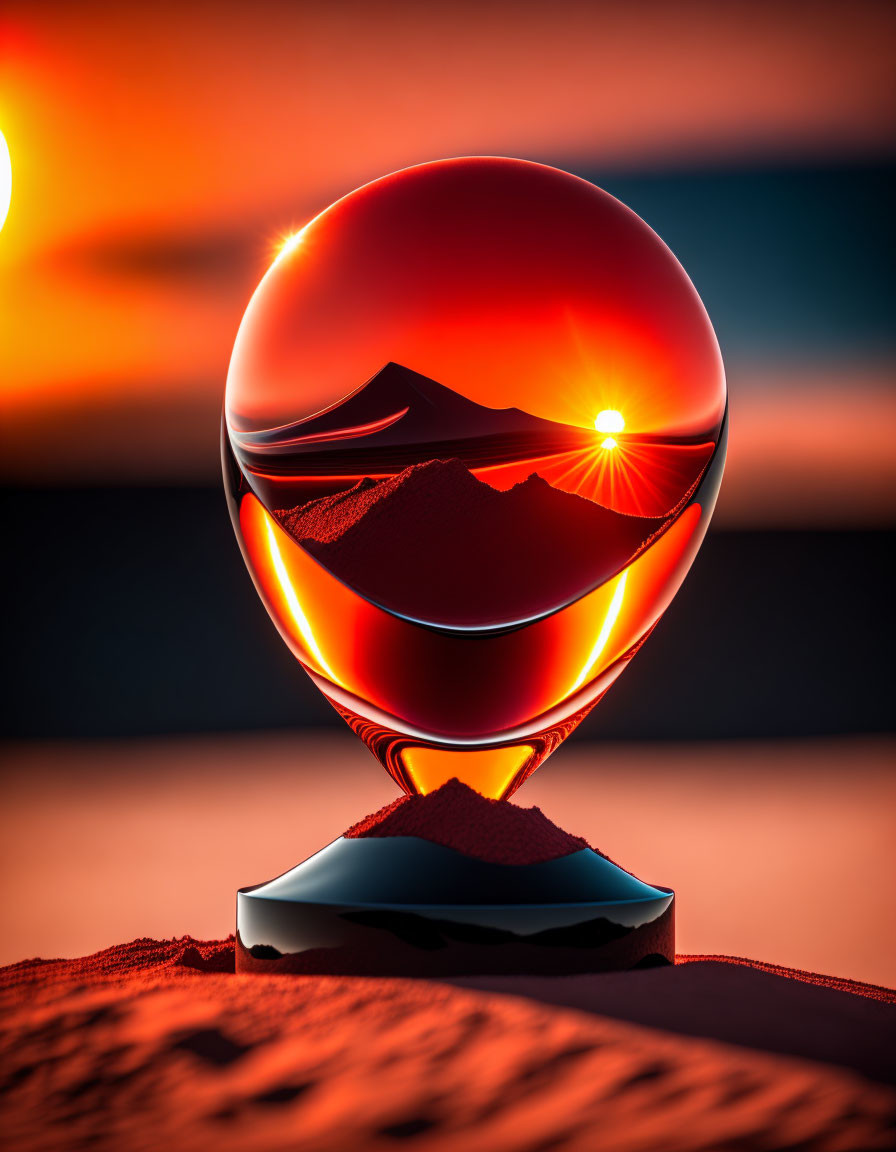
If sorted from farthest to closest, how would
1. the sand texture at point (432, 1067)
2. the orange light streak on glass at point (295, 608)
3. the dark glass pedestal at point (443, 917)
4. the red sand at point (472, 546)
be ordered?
the orange light streak on glass at point (295, 608) → the red sand at point (472, 546) → the dark glass pedestal at point (443, 917) → the sand texture at point (432, 1067)

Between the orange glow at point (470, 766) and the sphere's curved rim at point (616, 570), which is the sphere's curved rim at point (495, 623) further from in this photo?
the orange glow at point (470, 766)

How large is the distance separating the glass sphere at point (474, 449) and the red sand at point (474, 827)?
10cm

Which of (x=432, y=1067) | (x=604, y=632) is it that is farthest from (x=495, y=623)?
(x=432, y=1067)

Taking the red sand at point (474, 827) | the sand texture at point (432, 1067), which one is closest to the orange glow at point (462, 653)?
the red sand at point (474, 827)

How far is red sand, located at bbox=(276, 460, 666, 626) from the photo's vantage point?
93.5 inches

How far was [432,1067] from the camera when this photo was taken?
1.83 metres

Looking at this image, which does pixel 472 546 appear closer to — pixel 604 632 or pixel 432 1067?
pixel 604 632

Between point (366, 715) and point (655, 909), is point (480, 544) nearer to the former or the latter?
point (366, 715)

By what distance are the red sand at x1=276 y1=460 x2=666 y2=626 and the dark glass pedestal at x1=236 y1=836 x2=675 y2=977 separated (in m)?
0.41

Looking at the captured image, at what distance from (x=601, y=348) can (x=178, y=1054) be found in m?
1.28

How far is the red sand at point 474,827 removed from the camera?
2.38m

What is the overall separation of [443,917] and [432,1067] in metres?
0.43

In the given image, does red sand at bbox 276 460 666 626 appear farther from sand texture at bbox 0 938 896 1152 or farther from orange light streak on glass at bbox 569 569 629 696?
sand texture at bbox 0 938 896 1152

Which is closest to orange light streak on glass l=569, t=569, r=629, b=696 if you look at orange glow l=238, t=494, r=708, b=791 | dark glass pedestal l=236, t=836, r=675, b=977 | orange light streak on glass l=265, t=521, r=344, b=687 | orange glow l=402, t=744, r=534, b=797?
orange glow l=238, t=494, r=708, b=791
